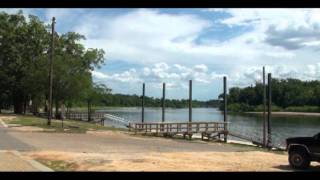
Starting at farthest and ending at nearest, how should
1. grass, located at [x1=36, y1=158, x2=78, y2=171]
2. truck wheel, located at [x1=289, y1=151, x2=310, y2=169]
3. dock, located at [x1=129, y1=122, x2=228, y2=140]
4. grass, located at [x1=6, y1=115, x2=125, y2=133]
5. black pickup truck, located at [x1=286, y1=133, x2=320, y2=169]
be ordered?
dock, located at [x1=129, y1=122, x2=228, y2=140] < grass, located at [x1=6, y1=115, x2=125, y2=133] < truck wheel, located at [x1=289, y1=151, x2=310, y2=169] < black pickup truck, located at [x1=286, y1=133, x2=320, y2=169] < grass, located at [x1=36, y1=158, x2=78, y2=171]

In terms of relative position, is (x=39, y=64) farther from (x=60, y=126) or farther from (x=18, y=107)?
(x=60, y=126)

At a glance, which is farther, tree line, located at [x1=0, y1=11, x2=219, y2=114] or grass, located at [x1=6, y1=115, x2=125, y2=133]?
tree line, located at [x1=0, y1=11, x2=219, y2=114]

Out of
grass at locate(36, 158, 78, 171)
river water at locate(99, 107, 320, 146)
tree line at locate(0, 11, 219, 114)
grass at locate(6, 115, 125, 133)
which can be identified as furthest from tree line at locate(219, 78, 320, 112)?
grass at locate(36, 158, 78, 171)

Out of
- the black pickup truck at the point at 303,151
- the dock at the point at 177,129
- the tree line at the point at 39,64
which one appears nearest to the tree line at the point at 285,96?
the tree line at the point at 39,64

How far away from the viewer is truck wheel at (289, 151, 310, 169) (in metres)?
16.2

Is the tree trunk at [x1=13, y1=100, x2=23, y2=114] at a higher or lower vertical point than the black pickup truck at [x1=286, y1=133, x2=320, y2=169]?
higher

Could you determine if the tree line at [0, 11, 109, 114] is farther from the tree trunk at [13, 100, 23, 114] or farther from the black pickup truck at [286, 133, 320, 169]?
the black pickup truck at [286, 133, 320, 169]

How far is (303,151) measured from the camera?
1625 cm

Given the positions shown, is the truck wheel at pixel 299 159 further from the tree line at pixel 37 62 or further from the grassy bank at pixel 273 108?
the grassy bank at pixel 273 108

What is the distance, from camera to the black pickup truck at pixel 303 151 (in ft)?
52.4

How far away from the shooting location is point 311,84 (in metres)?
146

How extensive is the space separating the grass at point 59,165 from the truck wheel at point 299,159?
632 cm

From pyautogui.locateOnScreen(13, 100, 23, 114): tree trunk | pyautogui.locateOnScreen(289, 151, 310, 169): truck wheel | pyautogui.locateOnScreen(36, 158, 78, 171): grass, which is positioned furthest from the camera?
pyautogui.locateOnScreen(13, 100, 23, 114): tree trunk
